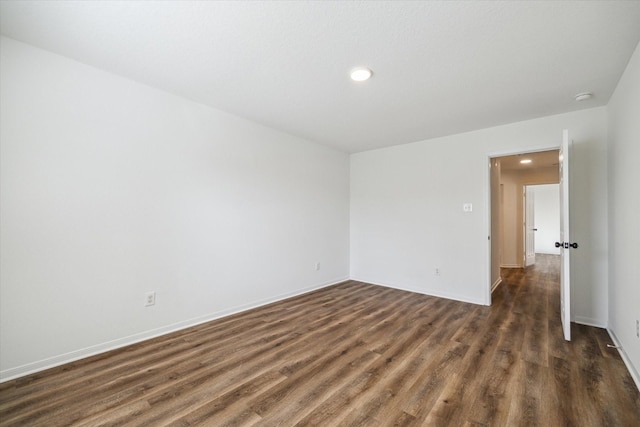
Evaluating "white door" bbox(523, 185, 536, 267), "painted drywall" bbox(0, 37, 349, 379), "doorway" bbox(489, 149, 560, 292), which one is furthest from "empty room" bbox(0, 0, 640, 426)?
"white door" bbox(523, 185, 536, 267)

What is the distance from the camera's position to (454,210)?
4062mm

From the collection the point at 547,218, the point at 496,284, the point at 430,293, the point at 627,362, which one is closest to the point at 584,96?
the point at 627,362

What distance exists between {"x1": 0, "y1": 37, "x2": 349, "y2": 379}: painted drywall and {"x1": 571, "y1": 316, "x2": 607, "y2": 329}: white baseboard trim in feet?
12.0

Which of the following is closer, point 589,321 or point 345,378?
point 345,378

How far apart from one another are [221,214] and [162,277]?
0.91 meters

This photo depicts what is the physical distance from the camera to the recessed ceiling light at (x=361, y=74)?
2297 millimetres

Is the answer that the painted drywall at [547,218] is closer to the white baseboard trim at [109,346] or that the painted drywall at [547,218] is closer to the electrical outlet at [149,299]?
the white baseboard trim at [109,346]

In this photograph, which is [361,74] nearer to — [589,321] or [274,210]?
[274,210]

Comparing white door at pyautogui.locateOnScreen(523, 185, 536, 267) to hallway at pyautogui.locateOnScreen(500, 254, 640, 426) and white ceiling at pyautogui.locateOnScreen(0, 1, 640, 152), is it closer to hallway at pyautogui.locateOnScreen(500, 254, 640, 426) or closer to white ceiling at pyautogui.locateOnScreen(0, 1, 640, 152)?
hallway at pyautogui.locateOnScreen(500, 254, 640, 426)

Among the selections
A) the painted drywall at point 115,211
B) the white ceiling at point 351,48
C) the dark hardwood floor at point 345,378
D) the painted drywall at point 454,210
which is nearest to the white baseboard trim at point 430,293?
the painted drywall at point 454,210

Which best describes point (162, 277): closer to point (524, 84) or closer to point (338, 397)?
point (338, 397)

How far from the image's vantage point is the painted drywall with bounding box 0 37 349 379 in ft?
6.62

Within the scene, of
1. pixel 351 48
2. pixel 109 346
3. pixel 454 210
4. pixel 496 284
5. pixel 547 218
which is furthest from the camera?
pixel 547 218

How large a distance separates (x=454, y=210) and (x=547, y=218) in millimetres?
7482
